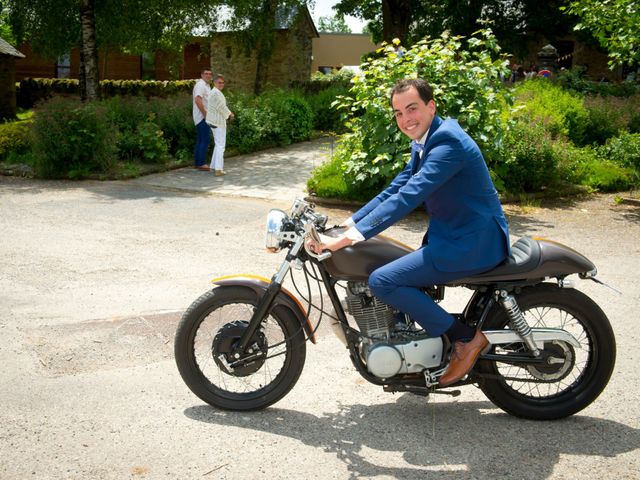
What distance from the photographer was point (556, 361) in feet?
14.8

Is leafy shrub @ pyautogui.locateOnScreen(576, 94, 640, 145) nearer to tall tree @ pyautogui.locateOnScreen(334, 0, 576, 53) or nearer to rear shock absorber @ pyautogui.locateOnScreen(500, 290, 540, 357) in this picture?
rear shock absorber @ pyautogui.locateOnScreen(500, 290, 540, 357)

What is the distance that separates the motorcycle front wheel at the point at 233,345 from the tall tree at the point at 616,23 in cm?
1015

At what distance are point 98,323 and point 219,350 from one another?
2.13 m

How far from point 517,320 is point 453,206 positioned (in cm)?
77

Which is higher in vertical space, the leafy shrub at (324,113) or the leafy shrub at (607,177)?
the leafy shrub at (324,113)

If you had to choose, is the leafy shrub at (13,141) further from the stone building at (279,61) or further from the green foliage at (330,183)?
the stone building at (279,61)

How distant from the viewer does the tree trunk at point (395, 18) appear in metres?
29.4

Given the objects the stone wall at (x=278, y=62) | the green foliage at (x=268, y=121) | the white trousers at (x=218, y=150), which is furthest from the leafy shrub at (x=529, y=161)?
the stone wall at (x=278, y=62)

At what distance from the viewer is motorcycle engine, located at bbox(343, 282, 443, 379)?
4.30 meters

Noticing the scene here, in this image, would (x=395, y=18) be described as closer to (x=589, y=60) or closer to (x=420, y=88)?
(x=589, y=60)

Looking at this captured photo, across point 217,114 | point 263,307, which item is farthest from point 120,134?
point 263,307

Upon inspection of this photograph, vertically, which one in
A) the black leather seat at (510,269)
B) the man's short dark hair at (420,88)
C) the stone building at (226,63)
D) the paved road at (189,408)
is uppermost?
the stone building at (226,63)

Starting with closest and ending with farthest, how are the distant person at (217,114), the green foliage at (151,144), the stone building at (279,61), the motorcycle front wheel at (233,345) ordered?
the motorcycle front wheel at (233,345)
the distant person at (217,114)
the green foliage at (151,144)
the stone building at (279,61)

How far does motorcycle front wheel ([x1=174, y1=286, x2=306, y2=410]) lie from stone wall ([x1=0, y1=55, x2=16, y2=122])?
24731 mm
